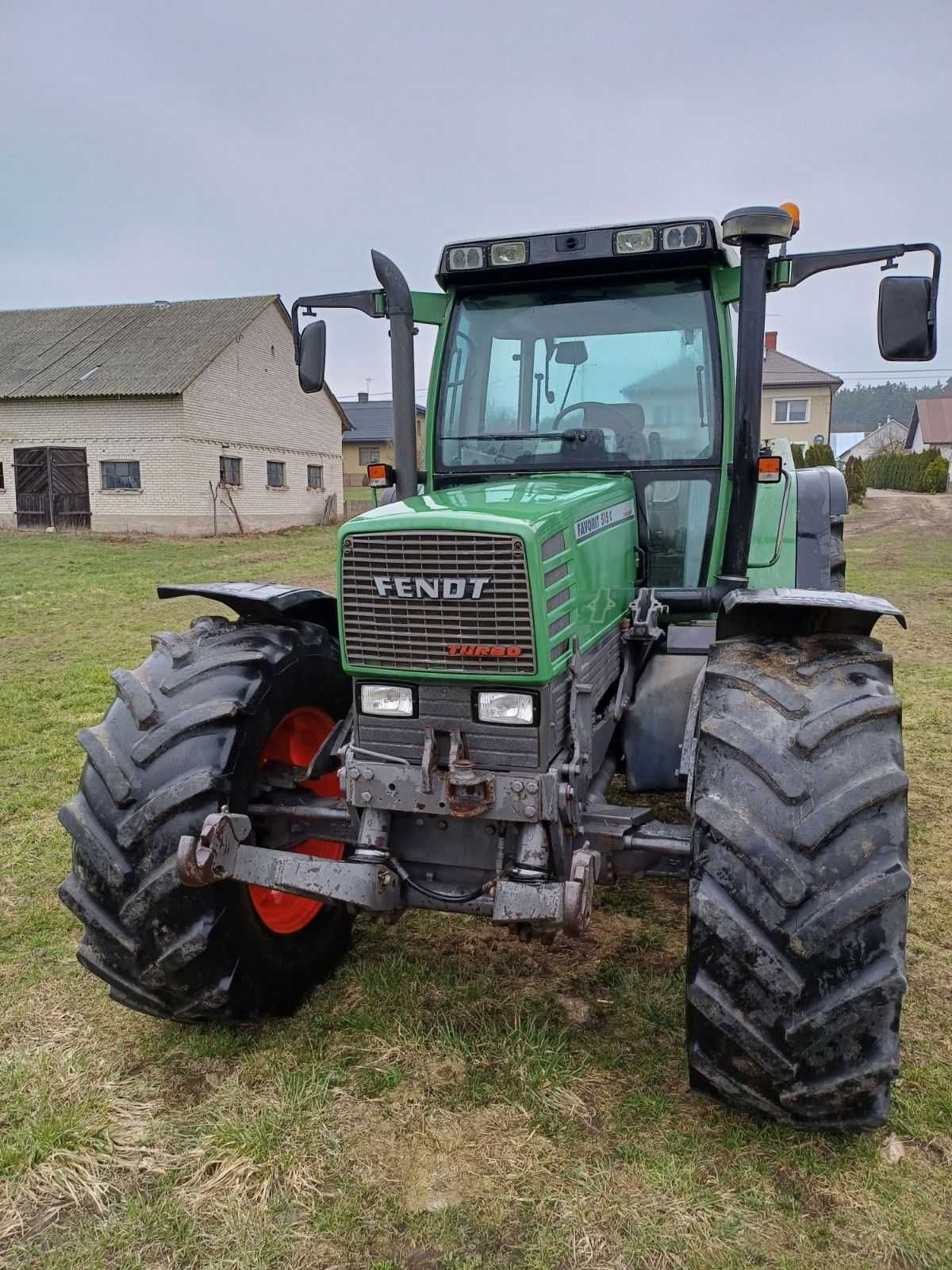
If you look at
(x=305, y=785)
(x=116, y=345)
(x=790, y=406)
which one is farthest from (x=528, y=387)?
(x=790, y=406)

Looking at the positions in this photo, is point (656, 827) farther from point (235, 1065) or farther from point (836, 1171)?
point (235, 1065)

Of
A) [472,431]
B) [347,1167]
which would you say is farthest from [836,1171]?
[472,431]

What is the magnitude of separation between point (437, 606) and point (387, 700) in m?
0.35

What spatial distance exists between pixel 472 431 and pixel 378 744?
65.2 inches

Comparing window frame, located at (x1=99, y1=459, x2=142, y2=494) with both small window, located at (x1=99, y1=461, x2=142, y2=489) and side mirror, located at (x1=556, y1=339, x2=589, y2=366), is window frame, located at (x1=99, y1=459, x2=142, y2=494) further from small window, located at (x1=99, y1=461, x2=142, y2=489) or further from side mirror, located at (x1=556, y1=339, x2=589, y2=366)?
side mirror, located at (x1=556, y1=339, x2=589, y2=366)

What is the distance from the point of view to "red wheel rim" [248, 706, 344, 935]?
3541 mm

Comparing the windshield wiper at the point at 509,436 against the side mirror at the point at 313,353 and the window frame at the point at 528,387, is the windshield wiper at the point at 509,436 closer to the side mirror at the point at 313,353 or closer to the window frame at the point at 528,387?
the window frame at the point at 528,387

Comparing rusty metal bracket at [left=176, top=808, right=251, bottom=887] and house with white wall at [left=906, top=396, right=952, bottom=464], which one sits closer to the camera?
rusty metal bracket at [left=176, top=808, right=251, bottom=887]

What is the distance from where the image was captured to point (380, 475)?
14.9 feet

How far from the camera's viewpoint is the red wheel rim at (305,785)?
354 cm

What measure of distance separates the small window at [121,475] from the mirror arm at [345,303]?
19765 mm

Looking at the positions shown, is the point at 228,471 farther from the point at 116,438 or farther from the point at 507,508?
the point at 507,508

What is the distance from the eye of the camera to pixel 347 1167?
106 inches

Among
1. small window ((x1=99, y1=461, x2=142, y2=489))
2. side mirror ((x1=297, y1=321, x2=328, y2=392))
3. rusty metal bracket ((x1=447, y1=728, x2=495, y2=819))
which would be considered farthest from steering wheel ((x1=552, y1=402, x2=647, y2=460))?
small window ((x1=99, y1=461, x2=142, y2=489))
